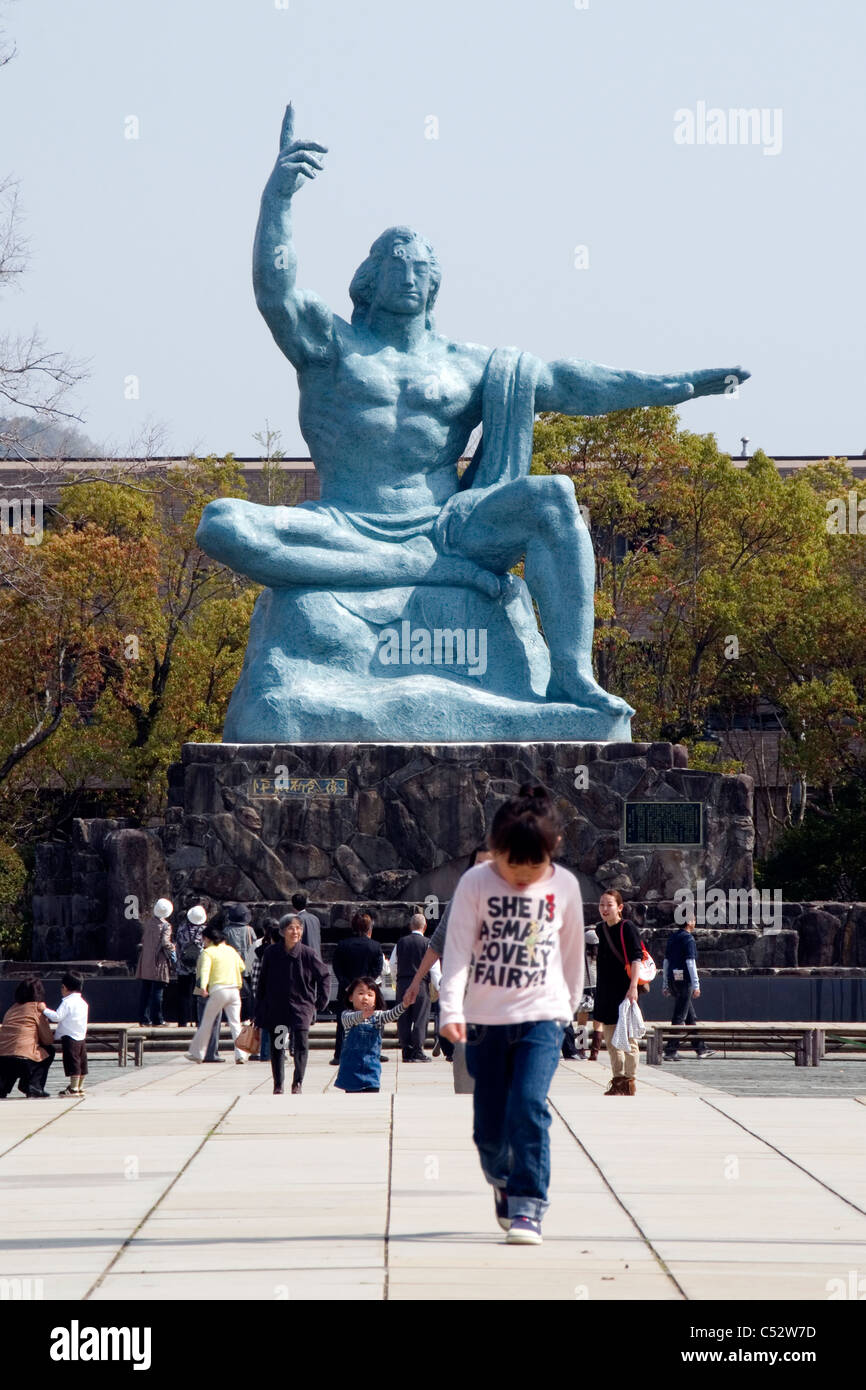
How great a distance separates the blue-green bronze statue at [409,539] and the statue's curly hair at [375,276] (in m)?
0.02

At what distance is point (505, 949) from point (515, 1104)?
450 mm

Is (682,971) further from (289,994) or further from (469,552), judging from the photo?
(289,994)

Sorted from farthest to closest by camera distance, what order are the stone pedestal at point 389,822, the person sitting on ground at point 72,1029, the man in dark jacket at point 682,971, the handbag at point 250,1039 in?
the stone pedestal at point 389,822, the man in dark jacket at point 682,971, the person sitting on ground at point 72,1029, the handbag at point 250,1039

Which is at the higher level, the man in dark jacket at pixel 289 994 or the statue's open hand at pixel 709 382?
the statue's open hand at pixel 709 382

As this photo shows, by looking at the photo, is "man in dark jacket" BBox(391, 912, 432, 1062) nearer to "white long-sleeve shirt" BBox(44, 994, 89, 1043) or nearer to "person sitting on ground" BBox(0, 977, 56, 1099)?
"white long-sleeve shirt" BBox(44, 994, 89, 1043)

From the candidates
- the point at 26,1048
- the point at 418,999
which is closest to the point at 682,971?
the point at 418,999

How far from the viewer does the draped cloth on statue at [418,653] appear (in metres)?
19.2

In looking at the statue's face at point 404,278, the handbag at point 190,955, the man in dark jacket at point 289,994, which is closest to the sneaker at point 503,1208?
the man in dark jacket at point 289,994

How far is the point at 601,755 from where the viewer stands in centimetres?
1909

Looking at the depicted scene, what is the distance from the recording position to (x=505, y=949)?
20.1 ft

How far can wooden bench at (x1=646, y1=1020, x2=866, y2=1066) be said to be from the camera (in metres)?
14.8

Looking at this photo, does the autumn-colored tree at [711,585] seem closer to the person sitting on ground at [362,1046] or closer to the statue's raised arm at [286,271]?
the statue's raised arm at [286,271]

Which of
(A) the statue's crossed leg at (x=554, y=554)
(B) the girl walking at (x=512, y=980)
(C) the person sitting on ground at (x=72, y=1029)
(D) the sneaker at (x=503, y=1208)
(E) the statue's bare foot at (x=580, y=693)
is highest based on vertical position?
(A) the statue's crossed leg at (x=554, y=554)

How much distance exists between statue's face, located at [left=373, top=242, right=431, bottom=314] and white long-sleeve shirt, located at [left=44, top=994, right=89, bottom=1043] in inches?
347
